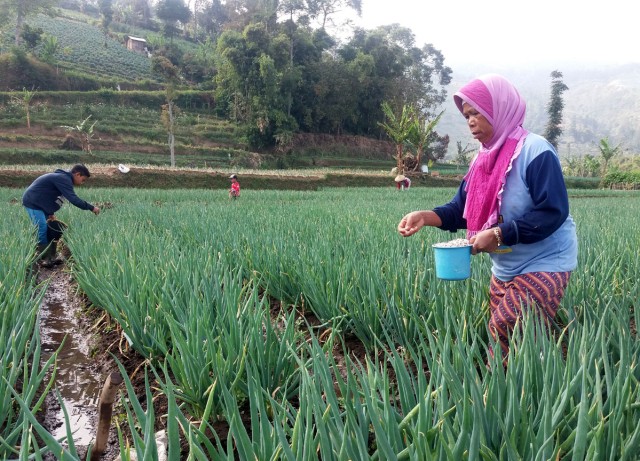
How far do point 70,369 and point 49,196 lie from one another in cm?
340

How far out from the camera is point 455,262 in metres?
1.52

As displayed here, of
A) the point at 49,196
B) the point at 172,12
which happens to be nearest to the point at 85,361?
the point at 49,196

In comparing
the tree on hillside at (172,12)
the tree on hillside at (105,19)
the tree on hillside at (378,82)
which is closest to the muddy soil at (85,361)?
the tree on hillside at (378,82)

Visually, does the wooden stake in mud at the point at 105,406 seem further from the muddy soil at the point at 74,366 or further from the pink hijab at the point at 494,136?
the pink hijab at the point at 494,136

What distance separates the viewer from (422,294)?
2104 mm

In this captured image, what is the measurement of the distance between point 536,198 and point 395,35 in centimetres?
5243

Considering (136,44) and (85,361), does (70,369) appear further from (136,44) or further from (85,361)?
(136,44)

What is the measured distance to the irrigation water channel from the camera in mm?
1561

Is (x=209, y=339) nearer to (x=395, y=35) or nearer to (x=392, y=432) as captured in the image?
(x=392, y=432)

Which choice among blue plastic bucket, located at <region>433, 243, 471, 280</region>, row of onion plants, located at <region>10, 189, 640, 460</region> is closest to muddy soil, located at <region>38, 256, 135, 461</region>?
row of onion plants, located at <region>10, 189, 640, 460</region>

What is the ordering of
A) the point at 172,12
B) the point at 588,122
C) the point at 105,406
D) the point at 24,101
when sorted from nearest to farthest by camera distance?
the point at 105,406, the point at 24,101, the point at 172,12, the point at 588,122

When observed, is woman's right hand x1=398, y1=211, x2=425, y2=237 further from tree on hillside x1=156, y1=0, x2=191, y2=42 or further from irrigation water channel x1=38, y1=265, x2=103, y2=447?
tree on hillside x1=156, y1=0, x2=191, y2=42

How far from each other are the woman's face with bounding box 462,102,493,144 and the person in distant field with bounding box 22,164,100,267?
13.3ft

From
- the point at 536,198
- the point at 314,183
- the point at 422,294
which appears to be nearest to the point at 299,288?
the point at 422,294
